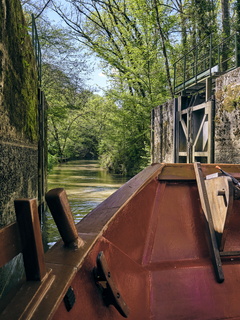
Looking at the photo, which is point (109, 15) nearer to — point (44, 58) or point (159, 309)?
point (44, 58)

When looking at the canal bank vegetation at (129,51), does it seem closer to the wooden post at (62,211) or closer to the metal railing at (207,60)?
the metal railing at (207,60)

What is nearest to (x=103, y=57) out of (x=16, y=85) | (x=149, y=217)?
(x=16, y=85)

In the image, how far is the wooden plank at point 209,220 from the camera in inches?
98.0

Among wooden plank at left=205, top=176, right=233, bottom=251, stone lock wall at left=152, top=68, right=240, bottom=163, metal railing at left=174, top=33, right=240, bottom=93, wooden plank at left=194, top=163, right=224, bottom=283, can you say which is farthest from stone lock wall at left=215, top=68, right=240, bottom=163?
wooden plank at left=205, top=176, right=233, bottom=251

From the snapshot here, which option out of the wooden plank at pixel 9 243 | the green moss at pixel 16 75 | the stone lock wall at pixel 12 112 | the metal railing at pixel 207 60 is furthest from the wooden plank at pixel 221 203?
the metal railing at pixel 207 60

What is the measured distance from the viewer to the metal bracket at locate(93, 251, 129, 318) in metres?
1.75

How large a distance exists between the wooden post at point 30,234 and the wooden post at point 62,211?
0.23 metres

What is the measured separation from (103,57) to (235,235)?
61.3 feet

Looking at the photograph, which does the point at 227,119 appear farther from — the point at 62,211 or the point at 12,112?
the point at 62,211

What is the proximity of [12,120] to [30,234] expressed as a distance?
285cm

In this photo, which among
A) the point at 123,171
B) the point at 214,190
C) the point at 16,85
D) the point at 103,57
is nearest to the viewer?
the point at 214,190

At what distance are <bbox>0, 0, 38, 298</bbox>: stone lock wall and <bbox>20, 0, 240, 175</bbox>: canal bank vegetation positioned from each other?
31.8 feet

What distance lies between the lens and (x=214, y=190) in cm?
266

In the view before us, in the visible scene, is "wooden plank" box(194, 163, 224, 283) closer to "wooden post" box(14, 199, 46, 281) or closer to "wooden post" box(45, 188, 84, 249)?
"wooden post" box(45, 188, 84, 249)
